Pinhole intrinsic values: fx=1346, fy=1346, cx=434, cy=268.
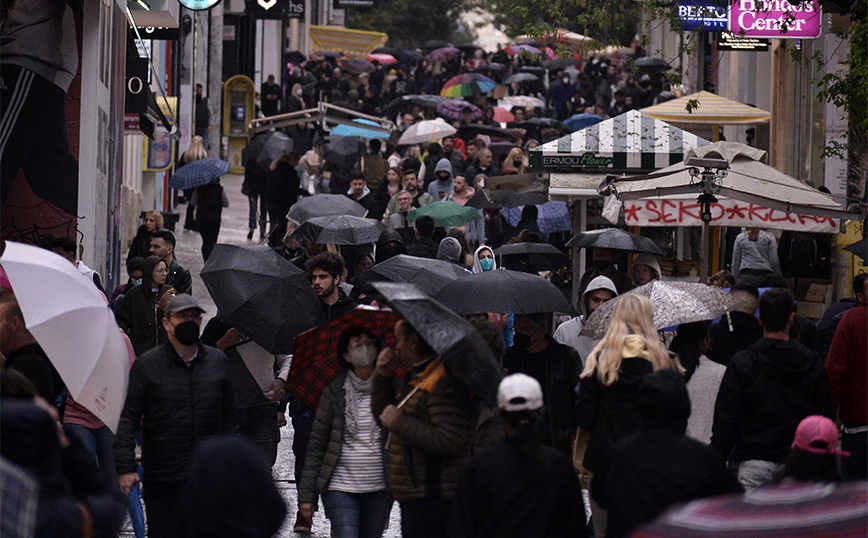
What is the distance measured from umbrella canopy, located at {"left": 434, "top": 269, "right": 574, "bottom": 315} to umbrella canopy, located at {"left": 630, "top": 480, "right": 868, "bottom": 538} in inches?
176

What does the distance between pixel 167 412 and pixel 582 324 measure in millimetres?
3251

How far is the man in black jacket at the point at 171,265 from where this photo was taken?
11.7 meters

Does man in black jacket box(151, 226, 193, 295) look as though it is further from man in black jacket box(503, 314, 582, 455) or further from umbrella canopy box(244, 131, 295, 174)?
umbrella canopy box(244, 131, 295, 174)

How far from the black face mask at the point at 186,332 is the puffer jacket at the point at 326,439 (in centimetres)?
78

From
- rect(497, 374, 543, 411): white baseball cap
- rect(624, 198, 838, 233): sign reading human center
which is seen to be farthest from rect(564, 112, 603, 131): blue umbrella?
rect(497, 374, 543, 411): white baseball cap

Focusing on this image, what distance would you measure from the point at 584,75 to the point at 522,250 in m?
28.1

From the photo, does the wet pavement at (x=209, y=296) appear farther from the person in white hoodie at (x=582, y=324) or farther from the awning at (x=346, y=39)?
the awning at (x=346, y=39)

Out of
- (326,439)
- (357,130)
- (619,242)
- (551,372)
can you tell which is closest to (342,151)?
(357,130)

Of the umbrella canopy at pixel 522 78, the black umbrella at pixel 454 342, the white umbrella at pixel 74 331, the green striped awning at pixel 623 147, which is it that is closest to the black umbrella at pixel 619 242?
the green striped awning at pixel 623 147

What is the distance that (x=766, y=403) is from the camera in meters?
7.14

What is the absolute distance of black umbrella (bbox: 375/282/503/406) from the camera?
611 cm

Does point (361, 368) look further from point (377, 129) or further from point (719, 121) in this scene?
point (377, 129)

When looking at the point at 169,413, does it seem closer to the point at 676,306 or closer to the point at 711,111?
the point at 676,306

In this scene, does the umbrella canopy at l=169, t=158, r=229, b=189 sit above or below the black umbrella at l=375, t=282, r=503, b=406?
above
